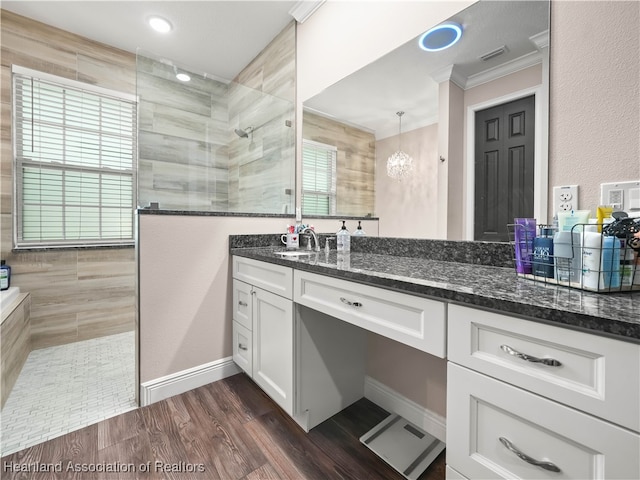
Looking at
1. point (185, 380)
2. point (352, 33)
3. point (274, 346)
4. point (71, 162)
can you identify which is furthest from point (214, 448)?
point (71, 162)

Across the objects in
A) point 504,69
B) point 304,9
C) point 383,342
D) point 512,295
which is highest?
point 304,9

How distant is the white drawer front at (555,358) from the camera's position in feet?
1.77

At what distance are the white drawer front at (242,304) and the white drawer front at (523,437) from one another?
4.12 ft

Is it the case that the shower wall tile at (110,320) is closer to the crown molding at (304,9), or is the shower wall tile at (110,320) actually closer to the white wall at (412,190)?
the white wall at (412,190)

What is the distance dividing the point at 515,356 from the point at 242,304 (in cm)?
154

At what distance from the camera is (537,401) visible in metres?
0.65

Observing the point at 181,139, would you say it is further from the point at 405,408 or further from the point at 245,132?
the point at 405,408

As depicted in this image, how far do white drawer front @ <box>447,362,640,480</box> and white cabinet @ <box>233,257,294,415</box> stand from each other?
81 centimetres

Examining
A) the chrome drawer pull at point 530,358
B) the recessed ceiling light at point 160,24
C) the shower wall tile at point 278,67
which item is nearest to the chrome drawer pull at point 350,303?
the chrome drawer pull at point 530,358

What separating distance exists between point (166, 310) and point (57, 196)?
67.4 inches

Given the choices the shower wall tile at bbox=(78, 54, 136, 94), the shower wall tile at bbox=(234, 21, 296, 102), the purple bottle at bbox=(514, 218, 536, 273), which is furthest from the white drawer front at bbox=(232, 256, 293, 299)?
the shower wall tile at bbox=(78, 54, 136, 94)

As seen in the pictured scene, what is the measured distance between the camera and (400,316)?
0.95 m

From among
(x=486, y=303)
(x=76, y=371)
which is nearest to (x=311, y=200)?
(x=486, y=303)

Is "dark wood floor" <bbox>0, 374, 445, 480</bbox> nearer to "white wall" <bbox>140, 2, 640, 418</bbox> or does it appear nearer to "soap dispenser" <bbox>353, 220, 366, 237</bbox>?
"white wall" <bbox>140, 2, 640, 418</bbox>
